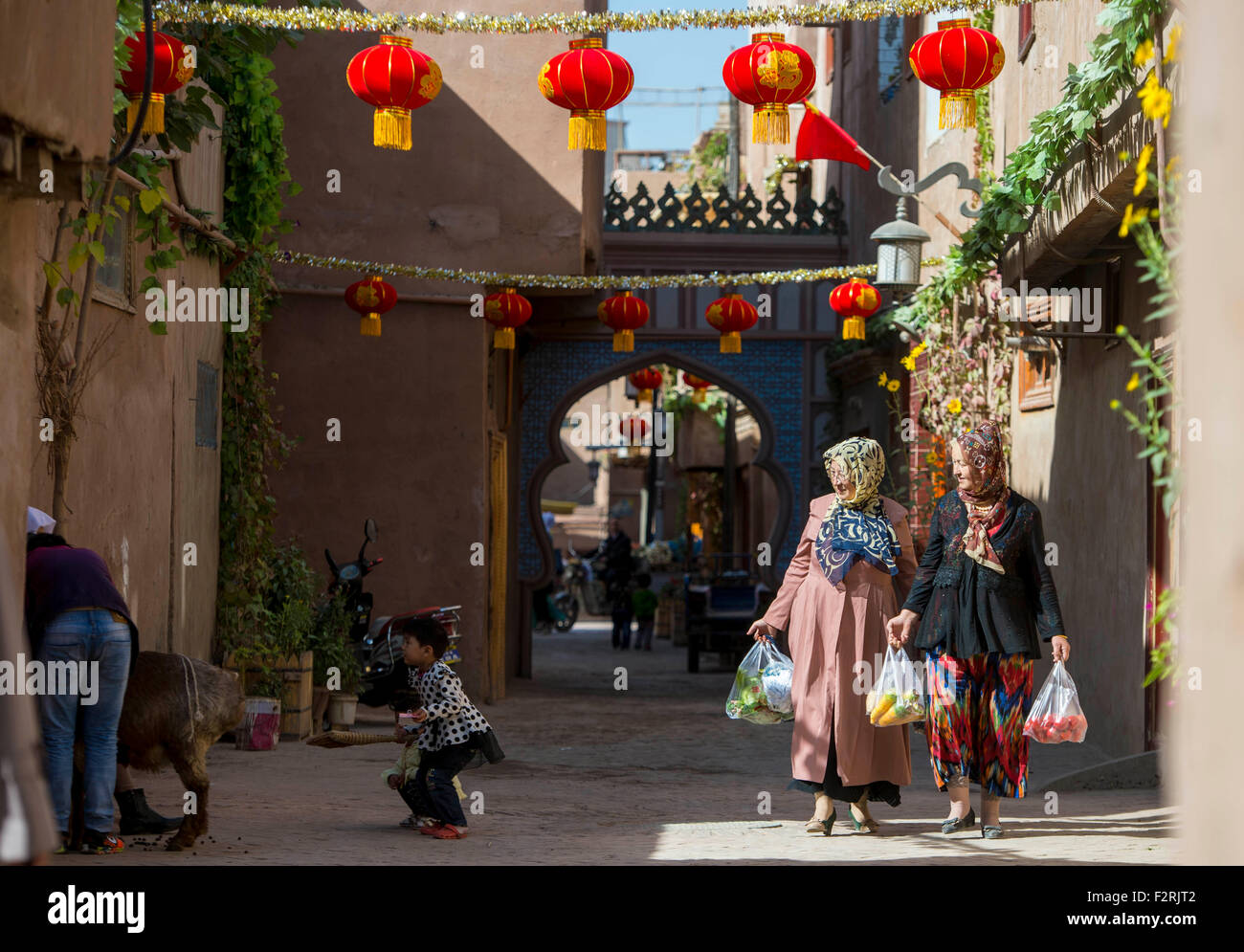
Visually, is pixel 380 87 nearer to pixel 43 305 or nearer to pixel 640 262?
pixel 43 305

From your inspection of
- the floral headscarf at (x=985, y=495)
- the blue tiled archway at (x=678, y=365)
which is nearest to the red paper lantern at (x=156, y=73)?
the floral headscarf at (x=985, y=495)

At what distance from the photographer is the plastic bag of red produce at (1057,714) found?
6195 mm

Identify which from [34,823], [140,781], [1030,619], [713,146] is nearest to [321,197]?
[140,781]

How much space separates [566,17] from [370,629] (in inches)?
254

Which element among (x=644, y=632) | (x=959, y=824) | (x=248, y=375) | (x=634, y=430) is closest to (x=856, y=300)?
(x=248, y=375)

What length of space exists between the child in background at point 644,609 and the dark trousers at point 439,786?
15471mm

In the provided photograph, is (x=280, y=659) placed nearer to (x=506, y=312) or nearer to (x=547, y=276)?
(x=506, y=312)

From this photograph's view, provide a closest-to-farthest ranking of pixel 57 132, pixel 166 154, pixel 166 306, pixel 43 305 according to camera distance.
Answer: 1. pixel 57 132
2. pixel 43 305
3. pixel 166 154
4. pixel 166 306

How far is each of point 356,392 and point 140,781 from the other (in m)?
5.74

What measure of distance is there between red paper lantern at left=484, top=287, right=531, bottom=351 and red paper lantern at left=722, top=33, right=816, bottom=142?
5440 mm

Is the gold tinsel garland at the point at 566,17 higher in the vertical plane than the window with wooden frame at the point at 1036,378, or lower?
higher

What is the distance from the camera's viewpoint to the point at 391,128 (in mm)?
7934

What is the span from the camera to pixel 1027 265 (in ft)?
29.5

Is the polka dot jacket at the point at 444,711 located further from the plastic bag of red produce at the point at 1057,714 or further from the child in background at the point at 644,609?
the child in background at the point at 644,609
